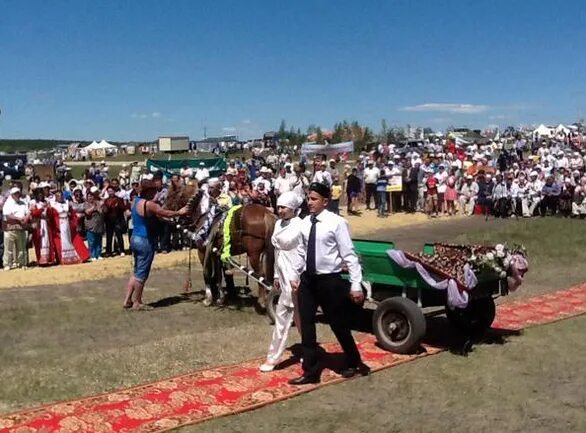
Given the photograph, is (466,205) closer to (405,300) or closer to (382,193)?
(382,193)

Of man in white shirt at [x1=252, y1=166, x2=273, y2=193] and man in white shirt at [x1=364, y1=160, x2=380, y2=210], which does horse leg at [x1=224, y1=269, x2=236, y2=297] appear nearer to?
man in white shirt at [x1=252, y1=166, x2=273, y2=193]

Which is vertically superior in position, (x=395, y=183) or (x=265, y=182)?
(x=265, y=182)

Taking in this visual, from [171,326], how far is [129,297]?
Answer: 3.99 feet

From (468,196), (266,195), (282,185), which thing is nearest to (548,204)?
(468,196)

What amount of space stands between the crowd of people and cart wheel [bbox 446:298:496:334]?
352 cm

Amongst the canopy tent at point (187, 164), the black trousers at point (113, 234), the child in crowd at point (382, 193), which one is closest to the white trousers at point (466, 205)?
the child in crowd at point (382, 193)

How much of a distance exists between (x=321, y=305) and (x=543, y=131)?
172ft

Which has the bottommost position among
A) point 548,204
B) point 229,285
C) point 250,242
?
point 229,285

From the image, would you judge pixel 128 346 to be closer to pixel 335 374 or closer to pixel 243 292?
pixel 335 374

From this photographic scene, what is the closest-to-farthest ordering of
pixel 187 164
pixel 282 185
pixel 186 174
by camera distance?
pixel 282 185 < pixel 186 174 < pixel 187 164

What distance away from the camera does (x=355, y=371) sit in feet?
22.3

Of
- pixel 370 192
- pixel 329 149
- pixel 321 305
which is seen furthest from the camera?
pixel 329 149

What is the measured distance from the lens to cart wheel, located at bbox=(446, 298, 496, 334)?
811 cm

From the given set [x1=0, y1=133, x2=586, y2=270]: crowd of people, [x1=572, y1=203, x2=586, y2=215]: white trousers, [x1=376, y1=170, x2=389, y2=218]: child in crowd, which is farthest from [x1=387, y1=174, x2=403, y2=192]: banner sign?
[x1=572, y1=203, x2=586, y2=215]: white trousers
